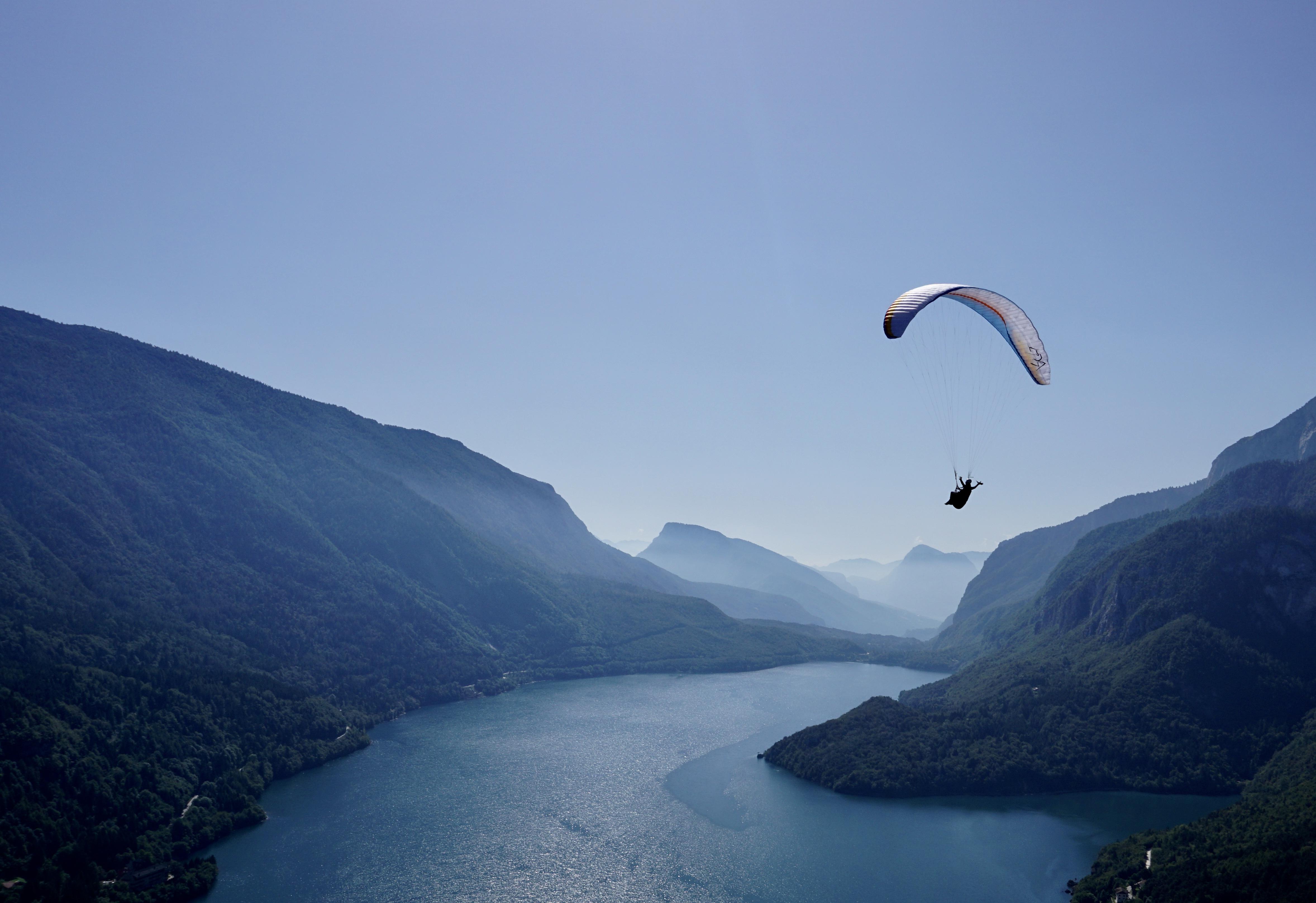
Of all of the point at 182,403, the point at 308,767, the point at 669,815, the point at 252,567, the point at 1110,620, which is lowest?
the point at 308,767

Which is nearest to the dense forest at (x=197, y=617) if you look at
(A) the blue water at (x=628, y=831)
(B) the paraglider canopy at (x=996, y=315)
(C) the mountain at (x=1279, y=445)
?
(A) the blue water at (x=628, y=831)

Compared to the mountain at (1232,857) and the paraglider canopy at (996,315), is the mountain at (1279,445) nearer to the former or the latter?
the mountain at (1232,857)

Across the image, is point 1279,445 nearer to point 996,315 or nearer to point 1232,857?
point 1232,857

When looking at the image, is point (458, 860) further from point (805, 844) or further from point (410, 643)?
point (410, 643)

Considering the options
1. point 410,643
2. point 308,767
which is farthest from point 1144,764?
point 410,643

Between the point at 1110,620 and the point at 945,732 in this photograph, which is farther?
the point at 1110,620
